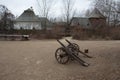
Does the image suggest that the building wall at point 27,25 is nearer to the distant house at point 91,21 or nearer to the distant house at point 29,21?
the distant house at point 29,21

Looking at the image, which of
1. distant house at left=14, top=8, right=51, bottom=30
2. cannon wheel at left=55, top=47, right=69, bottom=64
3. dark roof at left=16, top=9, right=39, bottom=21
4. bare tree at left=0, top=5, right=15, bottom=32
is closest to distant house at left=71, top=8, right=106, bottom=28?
distant house at left=14, top=8, right=51, bottom=30

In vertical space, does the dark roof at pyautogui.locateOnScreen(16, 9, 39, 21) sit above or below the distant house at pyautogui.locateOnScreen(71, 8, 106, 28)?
above

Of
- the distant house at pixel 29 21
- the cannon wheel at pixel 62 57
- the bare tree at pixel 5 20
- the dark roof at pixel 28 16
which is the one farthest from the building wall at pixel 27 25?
the cannon wheel at pixel 62 57

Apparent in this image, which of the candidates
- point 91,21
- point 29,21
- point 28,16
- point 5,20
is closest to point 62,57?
point 5,20

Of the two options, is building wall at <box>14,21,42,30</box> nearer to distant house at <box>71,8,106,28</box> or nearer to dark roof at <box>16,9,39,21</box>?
dark roof at <box>16,9,39,21</box>

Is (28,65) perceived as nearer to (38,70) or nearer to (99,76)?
(38,70)

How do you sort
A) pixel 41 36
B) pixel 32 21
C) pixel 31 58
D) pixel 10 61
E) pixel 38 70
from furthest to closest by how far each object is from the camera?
pixel 32 21, pixel 41 36, pixel 31 58, pixel 10 61, pixel 38 70

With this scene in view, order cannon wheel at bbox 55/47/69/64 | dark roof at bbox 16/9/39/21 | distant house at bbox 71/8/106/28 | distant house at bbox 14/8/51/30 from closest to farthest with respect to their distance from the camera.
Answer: cannon wheel at bbox 55/47/69/64
distant house at bbox 71/8/106/28
distant house at bbox 14/8/51/30
dark roof at bbox 16/9/39/21

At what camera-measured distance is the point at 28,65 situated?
8234 millimetres

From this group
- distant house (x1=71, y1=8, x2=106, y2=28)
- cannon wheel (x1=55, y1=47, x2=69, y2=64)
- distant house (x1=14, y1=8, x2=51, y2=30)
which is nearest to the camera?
cannon wheel (x1=55, y1=47, x2=69, y2=64)

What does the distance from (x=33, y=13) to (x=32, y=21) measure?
1961 millimetres

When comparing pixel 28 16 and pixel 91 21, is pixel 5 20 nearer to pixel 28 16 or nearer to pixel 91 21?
pixel 28 16

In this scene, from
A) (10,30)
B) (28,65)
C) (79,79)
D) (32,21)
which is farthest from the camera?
(32,21)

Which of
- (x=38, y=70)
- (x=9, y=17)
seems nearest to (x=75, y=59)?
(x=38, y=70)
